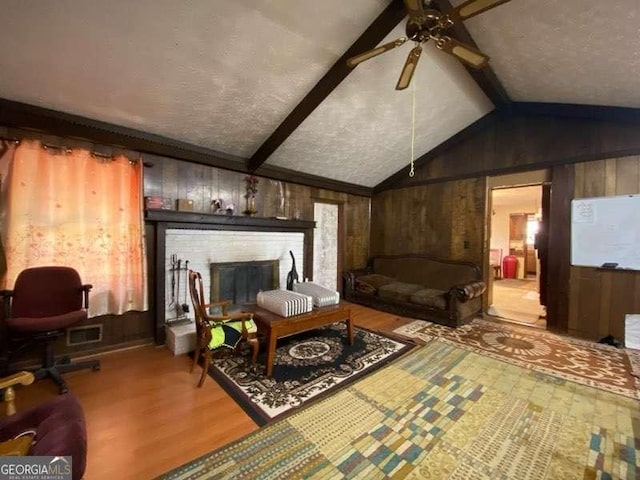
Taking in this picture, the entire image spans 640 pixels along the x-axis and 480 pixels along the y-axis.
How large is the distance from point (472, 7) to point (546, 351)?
3406 millimetres

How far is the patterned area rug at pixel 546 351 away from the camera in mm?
2344

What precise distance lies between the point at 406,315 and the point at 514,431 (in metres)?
2.44

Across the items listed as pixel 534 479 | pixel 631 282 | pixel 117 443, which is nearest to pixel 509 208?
pixel 631 282

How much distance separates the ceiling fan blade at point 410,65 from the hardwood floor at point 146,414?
2.91 metres

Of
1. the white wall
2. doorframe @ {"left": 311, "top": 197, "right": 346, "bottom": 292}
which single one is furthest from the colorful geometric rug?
doorframe @ {"left": 311, "top": 197, "right": 346, "bottom": 292}

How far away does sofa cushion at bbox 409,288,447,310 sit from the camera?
149 inches

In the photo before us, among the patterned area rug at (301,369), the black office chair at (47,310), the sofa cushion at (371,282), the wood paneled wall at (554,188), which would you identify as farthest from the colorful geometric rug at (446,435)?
the sofa cushion at (371,282)

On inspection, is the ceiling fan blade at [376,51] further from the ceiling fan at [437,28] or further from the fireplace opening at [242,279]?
the fireplace opening at [242,279]

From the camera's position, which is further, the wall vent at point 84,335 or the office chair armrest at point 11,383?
the wall vent at point 84,335

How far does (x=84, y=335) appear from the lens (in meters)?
2.70

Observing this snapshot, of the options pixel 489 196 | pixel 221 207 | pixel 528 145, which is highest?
pixel 528 145

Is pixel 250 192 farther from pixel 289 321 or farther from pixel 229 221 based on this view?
pixel 289 321

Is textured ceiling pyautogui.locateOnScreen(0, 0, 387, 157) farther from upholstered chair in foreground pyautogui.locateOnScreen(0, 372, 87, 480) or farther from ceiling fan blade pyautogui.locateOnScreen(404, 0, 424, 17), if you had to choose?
upholstered chair in foreground pyautogui.locateOnScreen(0, 372, 87, 480)

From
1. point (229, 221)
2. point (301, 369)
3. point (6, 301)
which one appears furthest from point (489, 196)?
point (6, 301)
